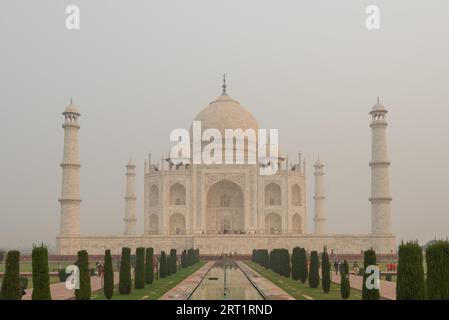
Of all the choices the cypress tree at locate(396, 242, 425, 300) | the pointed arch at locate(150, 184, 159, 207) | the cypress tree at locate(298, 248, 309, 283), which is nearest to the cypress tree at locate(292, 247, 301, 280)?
the cypress tree at locate(298, 248, 309, 283)

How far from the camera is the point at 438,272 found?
9.54m

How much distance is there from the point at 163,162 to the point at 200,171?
3.45 meters

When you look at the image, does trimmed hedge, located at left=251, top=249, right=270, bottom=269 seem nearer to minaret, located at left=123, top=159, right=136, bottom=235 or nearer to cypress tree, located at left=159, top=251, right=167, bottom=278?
cypress tree, located at left=159, top=251, right=167, bottom=278

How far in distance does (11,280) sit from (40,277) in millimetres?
469

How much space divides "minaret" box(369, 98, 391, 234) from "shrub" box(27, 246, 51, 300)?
94.2 ft

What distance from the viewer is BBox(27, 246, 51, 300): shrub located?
10797 millimetres

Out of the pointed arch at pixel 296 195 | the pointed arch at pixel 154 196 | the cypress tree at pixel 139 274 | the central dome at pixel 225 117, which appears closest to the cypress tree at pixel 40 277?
the cypress tree at pixel 139 274

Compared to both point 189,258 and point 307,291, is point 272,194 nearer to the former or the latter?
point 189,258

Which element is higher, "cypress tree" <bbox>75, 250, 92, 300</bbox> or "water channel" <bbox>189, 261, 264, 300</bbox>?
"cypress tree" <bbox>75, 250, 92, 300</bbox>

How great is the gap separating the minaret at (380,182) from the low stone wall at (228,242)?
1210 mm

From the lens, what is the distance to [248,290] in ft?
54.9
